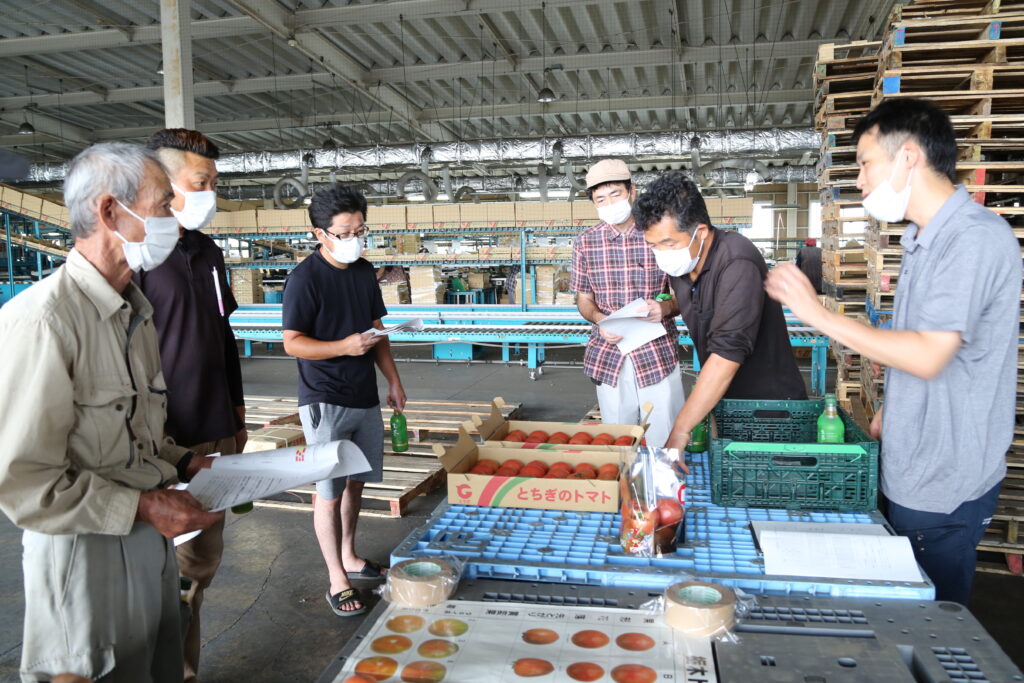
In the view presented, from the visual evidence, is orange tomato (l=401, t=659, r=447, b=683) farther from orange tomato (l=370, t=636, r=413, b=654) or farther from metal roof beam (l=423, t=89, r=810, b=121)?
metal roof beam (l=423, t=89, r=810, b=121)

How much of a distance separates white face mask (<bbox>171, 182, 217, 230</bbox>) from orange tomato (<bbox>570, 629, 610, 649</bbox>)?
196cm

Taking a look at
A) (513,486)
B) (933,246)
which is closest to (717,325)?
(933,246)

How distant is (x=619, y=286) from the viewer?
3.52 meters

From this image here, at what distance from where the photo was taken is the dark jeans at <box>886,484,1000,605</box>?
1800 mm

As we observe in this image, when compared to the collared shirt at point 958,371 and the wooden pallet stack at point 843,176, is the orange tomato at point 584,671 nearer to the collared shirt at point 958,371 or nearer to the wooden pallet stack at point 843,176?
the collared shirt at point 958,371

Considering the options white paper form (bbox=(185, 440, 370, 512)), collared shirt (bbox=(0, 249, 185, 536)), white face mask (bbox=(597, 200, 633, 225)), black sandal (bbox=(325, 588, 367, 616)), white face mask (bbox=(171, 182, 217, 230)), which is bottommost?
black sandal (bbox=(325, 588, 367, 616))

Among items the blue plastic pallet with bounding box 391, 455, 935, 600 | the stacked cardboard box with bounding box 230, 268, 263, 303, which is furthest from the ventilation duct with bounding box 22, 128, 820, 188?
the blue plastic pallet with bounding box 391, 455, 935, 600

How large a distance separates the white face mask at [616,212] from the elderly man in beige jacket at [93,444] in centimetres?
216

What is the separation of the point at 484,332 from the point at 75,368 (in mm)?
6696

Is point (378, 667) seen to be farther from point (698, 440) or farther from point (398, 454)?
point (398, 454)

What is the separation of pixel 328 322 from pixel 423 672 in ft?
7.05

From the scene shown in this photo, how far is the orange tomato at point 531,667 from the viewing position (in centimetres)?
122

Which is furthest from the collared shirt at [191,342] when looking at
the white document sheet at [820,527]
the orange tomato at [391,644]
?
the white document sheet at [820,527]

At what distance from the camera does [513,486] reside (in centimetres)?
192
